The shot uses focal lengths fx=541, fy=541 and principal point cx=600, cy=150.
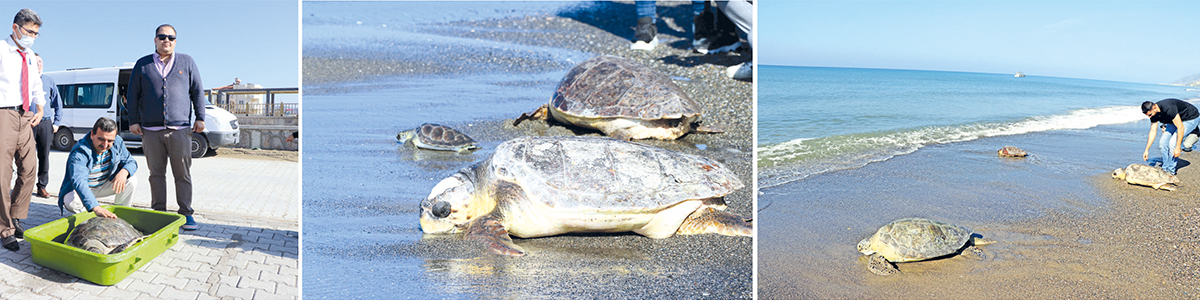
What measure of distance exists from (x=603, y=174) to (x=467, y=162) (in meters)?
1.74

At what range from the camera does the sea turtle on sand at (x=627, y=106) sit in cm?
473

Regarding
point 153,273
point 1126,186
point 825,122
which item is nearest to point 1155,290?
point 1126,186

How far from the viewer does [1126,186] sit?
569 cm

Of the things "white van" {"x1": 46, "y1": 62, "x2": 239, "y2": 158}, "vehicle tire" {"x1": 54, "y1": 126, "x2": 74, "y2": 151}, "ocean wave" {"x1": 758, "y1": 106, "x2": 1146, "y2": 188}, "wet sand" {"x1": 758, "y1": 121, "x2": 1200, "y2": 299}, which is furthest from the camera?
"vehicle tire" {"x1": 54, "y1": 126, "x2": 74, "y2": 151}

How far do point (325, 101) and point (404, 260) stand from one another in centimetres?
435

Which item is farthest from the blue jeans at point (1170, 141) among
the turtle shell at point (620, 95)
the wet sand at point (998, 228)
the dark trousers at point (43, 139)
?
the dark trousers at point (43, 139)

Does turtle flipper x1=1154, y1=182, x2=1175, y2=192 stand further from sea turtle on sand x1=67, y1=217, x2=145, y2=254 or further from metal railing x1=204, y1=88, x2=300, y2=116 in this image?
metal railing x1=204, y1=88, x2=300, y2=116

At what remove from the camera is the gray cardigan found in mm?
3391

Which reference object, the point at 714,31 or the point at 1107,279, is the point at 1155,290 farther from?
the point at 714,31

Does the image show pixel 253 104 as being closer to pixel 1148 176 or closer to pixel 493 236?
pixel 493 236

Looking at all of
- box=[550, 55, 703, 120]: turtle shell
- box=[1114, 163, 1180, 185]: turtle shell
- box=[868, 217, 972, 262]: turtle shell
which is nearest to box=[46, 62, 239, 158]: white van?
box=[550, 55, 703, 120]: turtle shell

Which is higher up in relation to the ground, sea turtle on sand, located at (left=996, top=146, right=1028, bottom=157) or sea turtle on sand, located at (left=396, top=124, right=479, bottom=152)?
sea turtle on sand, located at (left=396, top=124, right=479, bottom=152)

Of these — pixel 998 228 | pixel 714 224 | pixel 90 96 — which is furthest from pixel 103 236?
pixel 90 96

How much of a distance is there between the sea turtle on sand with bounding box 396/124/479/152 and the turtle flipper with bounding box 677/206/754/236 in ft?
7.67
